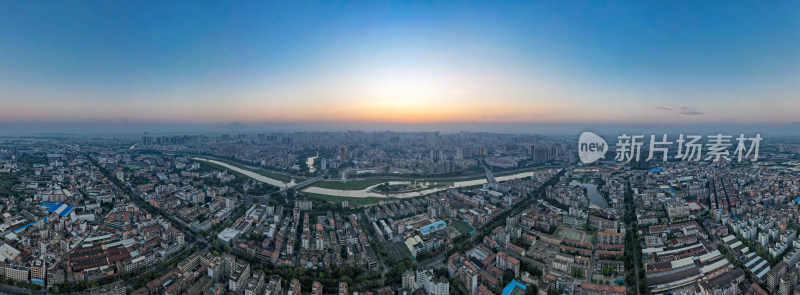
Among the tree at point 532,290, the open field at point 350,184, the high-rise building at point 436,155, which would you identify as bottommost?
the tree at point 532,290

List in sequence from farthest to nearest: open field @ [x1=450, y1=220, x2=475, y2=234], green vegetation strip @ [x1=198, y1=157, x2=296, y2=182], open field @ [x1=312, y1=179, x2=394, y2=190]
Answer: green vegetation strip @ [x1=198, y1=157, x2=296, y2=182]
open field @ [x1=312, y1=179, x2=394, y2=190]
open field @ [x1=450, y1=220, x2=475, y2=234]

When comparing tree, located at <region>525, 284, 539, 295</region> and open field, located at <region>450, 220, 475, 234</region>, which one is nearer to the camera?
tree, located at <region>525, 284, 539, 295</region>

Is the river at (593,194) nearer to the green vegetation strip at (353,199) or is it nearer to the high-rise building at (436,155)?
the green vegetation strip at (353,199)

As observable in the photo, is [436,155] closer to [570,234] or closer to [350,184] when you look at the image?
[350,184]

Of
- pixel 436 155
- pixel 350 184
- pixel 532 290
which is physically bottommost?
pixel 532 290

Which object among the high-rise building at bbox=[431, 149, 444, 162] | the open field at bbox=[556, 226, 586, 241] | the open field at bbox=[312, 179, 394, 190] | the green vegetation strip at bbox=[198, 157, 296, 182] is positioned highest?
the high-rise building at bbox=[431, 149, 444, 162]

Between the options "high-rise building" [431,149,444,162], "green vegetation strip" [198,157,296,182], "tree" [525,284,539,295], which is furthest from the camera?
"high-rise building" [431,149,444,162]

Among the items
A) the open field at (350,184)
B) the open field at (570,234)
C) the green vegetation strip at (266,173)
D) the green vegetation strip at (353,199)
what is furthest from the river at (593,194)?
the green vegetation strip at (266,173)

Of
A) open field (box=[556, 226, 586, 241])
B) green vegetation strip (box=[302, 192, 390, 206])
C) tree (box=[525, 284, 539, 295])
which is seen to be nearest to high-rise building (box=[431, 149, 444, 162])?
green vegetation strip (box=[302, 192, 390, 206])

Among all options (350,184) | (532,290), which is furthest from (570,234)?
(350,184)

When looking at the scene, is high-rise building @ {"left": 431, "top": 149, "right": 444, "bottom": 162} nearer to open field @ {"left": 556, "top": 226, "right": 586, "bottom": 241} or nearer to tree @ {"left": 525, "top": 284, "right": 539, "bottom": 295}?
open field @ {"left": 556, "top": 226, "right": 586, "bottom": 241}

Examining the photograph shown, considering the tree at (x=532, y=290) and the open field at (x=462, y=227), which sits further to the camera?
the open field at (x=462, y=227)
